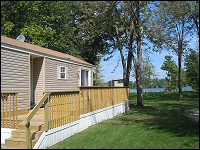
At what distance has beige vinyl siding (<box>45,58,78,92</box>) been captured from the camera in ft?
37.4

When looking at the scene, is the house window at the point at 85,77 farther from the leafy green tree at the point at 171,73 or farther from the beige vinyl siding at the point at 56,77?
the leafy green tree at the point at 171,73

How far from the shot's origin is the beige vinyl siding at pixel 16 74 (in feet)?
28.1

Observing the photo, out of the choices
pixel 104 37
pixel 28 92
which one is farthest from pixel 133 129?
pixel 104 37

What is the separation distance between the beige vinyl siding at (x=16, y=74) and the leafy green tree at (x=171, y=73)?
96.6 ft

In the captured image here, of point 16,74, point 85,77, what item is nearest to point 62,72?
point 85,77

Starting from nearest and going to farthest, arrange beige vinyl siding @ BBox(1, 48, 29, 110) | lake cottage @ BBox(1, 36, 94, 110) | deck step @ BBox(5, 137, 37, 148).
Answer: deck step @ BBox(5, 137, 37, 148) < beige vinyl siding @ BBox(1, 48, 29, 110) < lake cottage @ BBox(1, 36, 94, 110)

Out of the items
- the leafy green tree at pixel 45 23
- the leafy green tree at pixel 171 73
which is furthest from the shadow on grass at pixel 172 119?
the leafy green tree at pixel 171 73

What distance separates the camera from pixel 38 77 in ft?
36.8

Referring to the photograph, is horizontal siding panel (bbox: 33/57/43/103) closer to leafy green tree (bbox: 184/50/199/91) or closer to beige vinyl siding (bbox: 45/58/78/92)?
beige vinyl siding (bbox: 45/58/78/92)

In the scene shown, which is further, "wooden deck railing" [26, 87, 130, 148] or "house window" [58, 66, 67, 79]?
"house window" [58, 66, 67, 79]

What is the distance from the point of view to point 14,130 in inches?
260

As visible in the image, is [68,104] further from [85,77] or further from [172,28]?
[172,28]

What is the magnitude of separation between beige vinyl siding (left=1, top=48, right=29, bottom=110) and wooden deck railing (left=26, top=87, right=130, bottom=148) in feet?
7.76

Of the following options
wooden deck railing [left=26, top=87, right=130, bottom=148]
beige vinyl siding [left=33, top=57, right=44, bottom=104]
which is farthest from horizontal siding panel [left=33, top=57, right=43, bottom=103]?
wooden deck railing [left=26, top=87, right=130, bottom=148]
